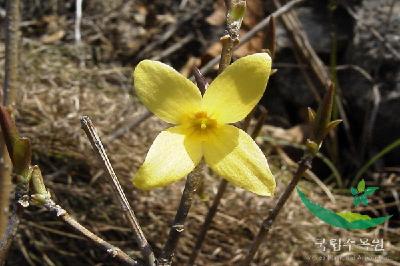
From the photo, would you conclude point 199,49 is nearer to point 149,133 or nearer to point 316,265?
point 149,133

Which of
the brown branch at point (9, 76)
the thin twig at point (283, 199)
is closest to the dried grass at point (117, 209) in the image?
the brown branch at point (9, 76)

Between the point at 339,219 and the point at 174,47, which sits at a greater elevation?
the point at 339,219

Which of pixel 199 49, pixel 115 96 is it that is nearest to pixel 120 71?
pixel 115 96

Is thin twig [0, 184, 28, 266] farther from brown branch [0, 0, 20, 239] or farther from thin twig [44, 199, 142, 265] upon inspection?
brown branch [0, 0, 20, 239]

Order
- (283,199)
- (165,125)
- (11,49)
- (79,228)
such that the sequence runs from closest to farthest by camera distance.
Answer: (79,228), (283,199), (11,49), (165,125)

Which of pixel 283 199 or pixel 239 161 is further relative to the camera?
pixel 283 199

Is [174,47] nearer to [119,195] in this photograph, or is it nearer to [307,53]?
[307,53]

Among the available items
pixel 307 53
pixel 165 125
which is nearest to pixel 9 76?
pixel 165 125
